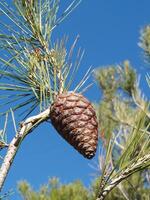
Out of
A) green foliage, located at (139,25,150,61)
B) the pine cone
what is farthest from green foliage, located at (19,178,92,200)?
the pine cone

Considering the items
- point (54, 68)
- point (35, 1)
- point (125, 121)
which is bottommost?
point (125, 121)

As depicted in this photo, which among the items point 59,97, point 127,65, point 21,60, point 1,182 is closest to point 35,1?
point 21,60

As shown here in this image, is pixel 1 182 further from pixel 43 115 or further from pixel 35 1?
pixel 35 1

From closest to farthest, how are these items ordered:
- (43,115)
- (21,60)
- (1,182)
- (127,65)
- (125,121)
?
(1,182)
(43,115)
(21,60)
(125,121)
(127,65)

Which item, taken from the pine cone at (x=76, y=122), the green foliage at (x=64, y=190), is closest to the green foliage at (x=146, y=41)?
the green foliage at (x=64, y=190)

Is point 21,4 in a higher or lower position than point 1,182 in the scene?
higher

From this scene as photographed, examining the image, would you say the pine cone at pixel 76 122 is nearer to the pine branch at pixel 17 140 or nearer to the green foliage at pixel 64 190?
the pine branch at pixel 17 140
